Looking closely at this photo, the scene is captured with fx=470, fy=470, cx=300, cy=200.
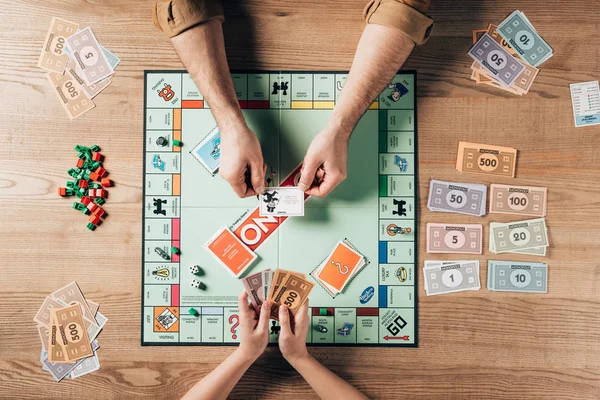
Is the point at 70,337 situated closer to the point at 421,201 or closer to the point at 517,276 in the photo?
the point at 421,201

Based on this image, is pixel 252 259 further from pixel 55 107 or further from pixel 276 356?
pixel 55 107

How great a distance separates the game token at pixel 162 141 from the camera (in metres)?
1.86

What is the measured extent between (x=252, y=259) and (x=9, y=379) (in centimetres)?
108

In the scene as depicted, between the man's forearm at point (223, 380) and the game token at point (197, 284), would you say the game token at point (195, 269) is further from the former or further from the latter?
the man's forearm at point (223, 380)

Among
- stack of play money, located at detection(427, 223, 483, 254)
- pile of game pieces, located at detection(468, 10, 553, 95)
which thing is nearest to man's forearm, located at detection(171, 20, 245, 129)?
stack of play money, located at detection(427, 223, 483, 254)

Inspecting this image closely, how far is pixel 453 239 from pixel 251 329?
86 cm

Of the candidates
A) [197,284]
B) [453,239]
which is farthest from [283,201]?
[453,239]

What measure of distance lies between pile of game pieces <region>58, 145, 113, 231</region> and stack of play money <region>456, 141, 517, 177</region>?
4.62 feet

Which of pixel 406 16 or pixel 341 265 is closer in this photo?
pixel 406 16

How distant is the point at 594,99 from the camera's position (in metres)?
1.87

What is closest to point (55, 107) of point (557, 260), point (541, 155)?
point (541, 155)

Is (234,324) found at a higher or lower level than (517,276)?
lower

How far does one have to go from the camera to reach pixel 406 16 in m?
1.67

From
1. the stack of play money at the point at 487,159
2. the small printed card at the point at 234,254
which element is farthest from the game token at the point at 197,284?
the stack of play money at the point at 487,159
